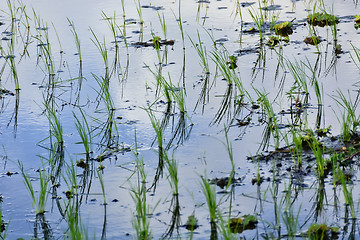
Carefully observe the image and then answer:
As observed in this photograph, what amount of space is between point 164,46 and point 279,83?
1408 millimetres

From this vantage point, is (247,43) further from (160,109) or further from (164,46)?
(160,109)

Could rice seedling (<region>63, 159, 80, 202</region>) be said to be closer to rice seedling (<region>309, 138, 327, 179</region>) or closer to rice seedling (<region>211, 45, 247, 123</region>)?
rice seedling (<region>211, 45, 247, 123</region>)

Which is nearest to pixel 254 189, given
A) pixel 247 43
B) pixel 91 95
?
pixel 91 95

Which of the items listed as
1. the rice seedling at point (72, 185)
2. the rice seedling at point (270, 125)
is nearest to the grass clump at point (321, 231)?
the rice seedling at point (270, 125)

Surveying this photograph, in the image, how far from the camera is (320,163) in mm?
3266

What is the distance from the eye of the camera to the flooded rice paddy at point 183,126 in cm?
305

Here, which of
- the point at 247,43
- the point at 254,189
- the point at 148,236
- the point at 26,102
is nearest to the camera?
the point at 148,236

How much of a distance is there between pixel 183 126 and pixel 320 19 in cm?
242

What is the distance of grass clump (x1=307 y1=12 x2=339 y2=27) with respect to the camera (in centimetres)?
577

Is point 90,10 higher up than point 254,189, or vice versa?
point 90,10

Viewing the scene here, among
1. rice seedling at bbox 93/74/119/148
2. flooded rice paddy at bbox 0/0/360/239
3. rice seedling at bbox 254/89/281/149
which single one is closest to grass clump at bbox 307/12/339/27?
flooded rice paddy at bbox 0/0/360/239

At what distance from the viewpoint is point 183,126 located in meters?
4.12

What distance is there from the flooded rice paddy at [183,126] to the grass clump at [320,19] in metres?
0.01

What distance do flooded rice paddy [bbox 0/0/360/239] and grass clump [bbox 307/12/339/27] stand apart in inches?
0.6
